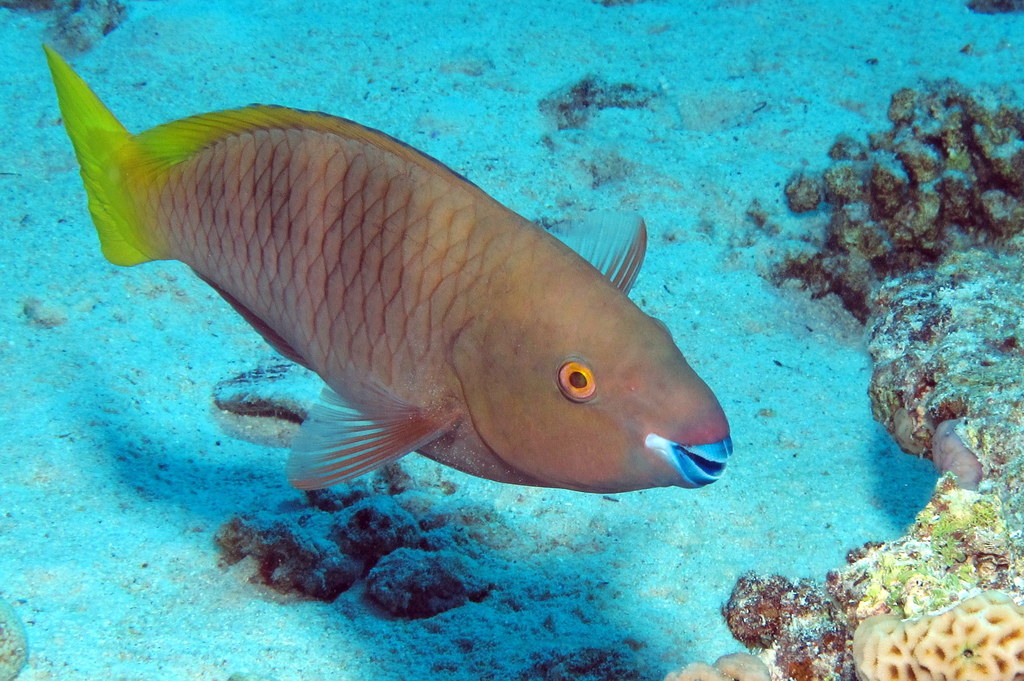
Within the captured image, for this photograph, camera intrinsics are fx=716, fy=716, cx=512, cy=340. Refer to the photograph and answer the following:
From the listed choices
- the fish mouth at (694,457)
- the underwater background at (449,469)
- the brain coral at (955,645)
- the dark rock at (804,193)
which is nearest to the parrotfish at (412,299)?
the fish mouth at (694,457)

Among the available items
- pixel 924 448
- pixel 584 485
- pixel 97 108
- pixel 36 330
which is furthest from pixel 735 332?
pixel 36 330

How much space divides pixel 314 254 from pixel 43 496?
8.73 ft

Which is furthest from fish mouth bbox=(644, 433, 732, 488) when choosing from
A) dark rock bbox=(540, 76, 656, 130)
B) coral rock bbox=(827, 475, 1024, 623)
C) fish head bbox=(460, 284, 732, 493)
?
dark rock bbox=(540, 76, 656, 130)

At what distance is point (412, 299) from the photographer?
2.22 metres

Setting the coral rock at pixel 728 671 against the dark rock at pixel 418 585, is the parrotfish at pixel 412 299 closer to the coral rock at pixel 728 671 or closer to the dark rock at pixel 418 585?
the coral rock at pixel 728 671

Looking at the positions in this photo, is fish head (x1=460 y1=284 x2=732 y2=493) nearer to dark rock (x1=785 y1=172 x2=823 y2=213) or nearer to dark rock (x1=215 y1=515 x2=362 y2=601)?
dark rock (x1=215 y1=515 x2=362 y2=601)

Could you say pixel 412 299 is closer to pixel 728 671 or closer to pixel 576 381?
pixel 576 381

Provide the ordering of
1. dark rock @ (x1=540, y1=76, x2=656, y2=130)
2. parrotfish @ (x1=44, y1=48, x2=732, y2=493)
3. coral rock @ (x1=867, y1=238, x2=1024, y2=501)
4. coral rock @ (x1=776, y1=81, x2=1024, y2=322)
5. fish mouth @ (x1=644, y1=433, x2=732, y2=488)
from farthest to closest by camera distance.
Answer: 1. dark rock @ (x1=540, y1=76, x2=656, y2=130)
2. coral rock @ (x1=776, y1=81, x2=1024, y2=322)
3. coral rock @ (x1=867, y1=238, x2=1024, y2=501)
4. parrotfish @ (x1=44, y1=48, x2=732, y2=493)
5. fish mouth @ (x1=644, y1=433, x2=732, y2=488)

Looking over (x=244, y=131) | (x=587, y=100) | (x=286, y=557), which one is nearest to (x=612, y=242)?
(x=244, y=131)

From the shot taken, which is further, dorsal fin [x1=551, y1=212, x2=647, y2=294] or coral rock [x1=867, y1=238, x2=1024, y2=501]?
coral rock [x1=867, y1=238, x2=1024, y2=501]

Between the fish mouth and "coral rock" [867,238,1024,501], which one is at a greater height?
the fish mouth

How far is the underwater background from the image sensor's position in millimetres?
3564

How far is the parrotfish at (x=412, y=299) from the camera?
1.94 m

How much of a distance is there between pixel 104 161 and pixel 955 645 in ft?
10.8
